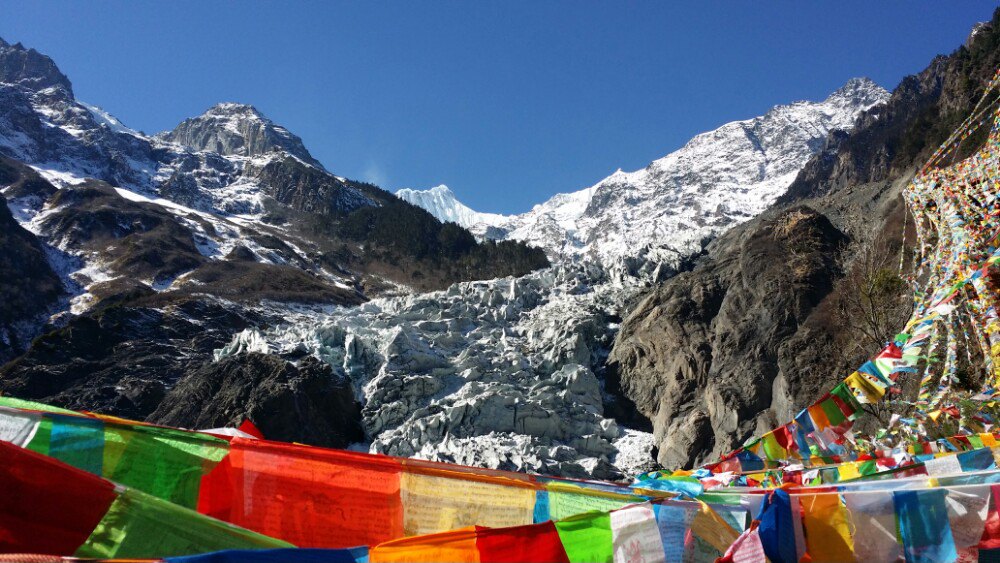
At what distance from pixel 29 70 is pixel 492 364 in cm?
13032

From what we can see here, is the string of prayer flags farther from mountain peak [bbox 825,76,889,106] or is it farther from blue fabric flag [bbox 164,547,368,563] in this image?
mountain peak [bbox 825,76,889,106]

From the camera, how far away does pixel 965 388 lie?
1055 centimetres

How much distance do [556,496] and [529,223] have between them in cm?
14047

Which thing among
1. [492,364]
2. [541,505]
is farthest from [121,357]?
[541,505]

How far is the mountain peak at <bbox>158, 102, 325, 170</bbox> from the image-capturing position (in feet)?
409

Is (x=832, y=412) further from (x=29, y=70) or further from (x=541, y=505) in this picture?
(x=29, y=70)

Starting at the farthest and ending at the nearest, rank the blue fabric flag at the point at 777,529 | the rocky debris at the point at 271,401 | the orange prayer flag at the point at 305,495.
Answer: the rocky debris at the point at 271,401 < the orange prayer flag at the point at 305,495 < the blue fabric flag at the point at 777,529

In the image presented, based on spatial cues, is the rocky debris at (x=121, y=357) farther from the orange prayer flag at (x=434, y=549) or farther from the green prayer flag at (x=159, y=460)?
the orange prayer flag at (x=434, y=549)

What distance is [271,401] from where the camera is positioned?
28.5 metres

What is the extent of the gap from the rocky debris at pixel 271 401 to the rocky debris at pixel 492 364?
1054mm

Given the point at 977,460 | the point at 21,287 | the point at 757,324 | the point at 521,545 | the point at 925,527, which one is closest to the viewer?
the point at 521,545

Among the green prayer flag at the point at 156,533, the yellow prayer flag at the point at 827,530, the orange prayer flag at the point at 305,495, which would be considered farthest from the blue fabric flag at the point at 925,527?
the green prayer flag at the point at 156,533

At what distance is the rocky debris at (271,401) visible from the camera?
28.1 meters

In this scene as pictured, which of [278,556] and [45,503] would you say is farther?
[45,503]
